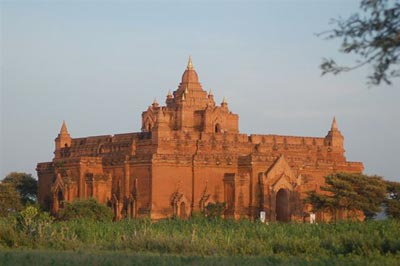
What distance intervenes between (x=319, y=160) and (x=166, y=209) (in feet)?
39.8

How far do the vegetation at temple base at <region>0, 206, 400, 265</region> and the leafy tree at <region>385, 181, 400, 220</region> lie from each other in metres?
20.7

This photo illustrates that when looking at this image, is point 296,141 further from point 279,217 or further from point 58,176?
point 58,176

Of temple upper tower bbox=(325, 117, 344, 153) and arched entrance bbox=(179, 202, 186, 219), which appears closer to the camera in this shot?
arched entrance bbox=(179, 202, 186, 219)

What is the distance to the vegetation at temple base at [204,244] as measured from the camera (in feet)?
96.1

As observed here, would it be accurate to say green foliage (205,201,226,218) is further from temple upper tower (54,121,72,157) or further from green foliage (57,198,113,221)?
temple upper tower (54,121,72,157)

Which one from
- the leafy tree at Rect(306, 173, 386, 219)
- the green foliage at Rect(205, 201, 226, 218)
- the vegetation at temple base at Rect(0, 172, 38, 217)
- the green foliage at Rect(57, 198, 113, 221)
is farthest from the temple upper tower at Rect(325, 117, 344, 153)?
the vegetation at temple base at Rect(0, 172, 38, 217)

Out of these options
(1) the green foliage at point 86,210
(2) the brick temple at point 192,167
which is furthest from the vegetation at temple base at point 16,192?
(1) the green foliage at point 86,210

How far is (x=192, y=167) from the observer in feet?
208

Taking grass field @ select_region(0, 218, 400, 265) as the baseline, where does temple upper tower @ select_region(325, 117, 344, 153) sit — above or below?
above

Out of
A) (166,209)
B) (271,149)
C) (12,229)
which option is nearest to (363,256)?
(12,229)

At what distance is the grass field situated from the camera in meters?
28.5

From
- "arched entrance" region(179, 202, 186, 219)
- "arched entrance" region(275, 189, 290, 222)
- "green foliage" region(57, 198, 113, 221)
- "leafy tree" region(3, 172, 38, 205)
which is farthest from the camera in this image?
"leafy tree" region(3, 172, 38, 205)

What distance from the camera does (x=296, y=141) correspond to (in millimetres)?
68875

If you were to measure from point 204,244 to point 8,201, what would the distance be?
129 ft
